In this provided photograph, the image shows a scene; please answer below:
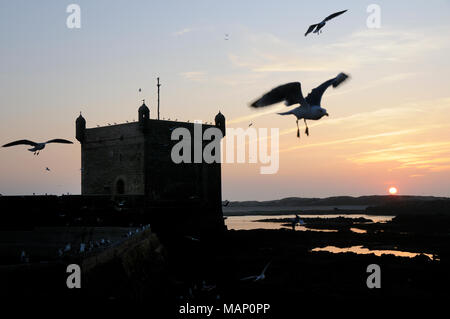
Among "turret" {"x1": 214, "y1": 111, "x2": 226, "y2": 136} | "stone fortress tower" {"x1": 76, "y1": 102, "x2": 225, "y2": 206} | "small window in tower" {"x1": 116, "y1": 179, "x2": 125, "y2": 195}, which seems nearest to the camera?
"stone fortress tower" {"x1": 76, "y1": 102, "x2": 225, "y2": 206}

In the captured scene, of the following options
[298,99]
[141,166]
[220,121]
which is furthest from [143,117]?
[298,99]

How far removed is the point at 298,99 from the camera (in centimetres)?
1137

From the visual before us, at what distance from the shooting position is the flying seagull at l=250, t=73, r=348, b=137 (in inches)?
432

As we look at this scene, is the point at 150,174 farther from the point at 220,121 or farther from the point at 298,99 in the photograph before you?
the point at 298,99

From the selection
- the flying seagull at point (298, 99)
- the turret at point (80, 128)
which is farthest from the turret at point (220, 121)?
the flying seagull at point (298, 99)

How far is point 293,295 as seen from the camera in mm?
21266

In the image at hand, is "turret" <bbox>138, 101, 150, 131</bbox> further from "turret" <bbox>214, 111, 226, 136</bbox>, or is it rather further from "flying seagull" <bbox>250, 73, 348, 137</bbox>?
"flying seagull" <bbox>250, 73, 348, 137</bbox>

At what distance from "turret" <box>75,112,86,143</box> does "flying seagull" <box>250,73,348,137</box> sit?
33.9m

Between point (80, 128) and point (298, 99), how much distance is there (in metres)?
34.5

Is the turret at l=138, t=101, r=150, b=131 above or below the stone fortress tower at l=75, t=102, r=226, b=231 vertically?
above

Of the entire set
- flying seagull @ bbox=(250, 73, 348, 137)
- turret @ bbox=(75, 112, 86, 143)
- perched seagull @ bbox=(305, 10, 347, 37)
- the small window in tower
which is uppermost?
turret @ bbox=(75, 112, 86, 143)

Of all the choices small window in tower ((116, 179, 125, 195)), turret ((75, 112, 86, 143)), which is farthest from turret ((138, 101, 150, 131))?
turret ((75, 112, 86, 143))
